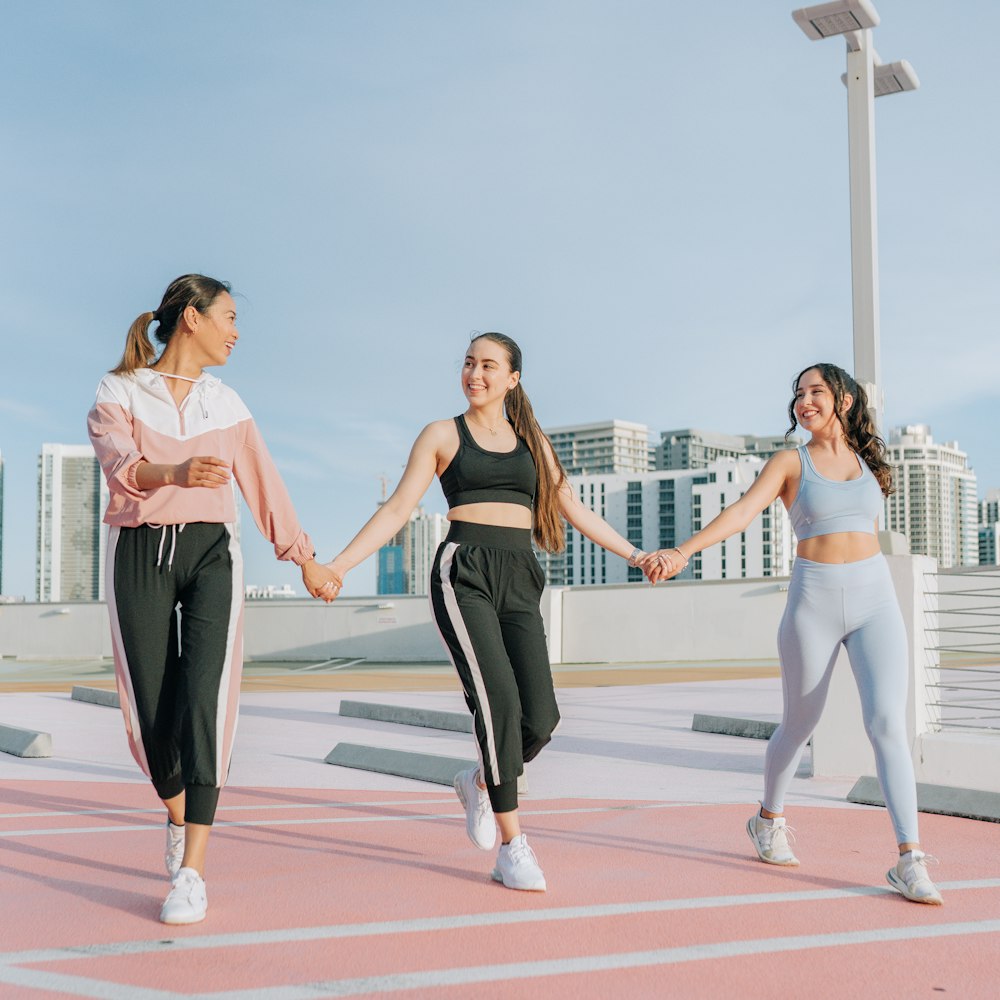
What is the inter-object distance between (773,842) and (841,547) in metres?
1.24

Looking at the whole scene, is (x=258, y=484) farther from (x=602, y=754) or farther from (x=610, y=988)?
(x=602, y=754)

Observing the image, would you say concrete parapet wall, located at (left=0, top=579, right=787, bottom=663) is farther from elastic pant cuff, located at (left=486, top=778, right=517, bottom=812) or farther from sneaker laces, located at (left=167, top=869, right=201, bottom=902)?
sneaker laces, located at (left=167, top=869, right=201, bottom=902)

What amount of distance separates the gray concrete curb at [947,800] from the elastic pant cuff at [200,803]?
3452mm

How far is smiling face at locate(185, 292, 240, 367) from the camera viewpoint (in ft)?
13.7

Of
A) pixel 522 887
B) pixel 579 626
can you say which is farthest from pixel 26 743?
pixel 579 626

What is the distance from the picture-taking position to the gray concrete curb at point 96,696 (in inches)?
477

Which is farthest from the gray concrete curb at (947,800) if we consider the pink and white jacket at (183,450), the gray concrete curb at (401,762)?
the pink and white jacket at (183,450)

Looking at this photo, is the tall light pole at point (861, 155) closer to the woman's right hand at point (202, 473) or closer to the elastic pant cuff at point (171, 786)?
the woman's right hand at point (202, 473)

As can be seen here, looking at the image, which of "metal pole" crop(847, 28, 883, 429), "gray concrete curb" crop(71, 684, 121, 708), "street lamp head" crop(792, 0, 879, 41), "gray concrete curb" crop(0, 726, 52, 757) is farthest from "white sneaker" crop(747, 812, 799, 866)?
"gray concrete curb" crop(71, 684, 121, 708)

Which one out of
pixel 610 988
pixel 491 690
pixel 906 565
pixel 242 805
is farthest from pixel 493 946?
pixel 906 565

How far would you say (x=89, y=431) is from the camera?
13.1ft

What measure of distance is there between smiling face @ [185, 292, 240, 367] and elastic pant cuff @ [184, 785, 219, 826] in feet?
5.13

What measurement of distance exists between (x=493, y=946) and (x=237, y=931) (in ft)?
2.77

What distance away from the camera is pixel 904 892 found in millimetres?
4004
